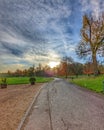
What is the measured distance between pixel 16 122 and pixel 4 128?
875 mm

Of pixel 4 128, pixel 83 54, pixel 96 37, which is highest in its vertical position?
pixel 96 37

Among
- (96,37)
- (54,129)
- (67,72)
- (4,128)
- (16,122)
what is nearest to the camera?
(54,129)

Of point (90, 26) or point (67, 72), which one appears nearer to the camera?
point (90, 26)

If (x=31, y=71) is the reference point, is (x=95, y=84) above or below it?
below

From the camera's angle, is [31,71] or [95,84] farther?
[31,71]

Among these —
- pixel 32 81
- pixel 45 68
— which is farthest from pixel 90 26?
pixel 45 68

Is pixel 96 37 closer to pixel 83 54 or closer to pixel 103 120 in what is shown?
pixel 83 54

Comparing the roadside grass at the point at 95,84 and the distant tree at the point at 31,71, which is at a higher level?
the distant tree at the point at 31,71

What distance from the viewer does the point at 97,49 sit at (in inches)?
1736

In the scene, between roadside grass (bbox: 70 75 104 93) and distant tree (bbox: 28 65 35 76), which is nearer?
roadside grass (bbox: 70 75 104 93)

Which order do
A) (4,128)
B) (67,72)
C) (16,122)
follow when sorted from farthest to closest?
(67,72) < (16,122) < (4,128)

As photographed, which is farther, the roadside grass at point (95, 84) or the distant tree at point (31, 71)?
the distant tree at point (31, 71)

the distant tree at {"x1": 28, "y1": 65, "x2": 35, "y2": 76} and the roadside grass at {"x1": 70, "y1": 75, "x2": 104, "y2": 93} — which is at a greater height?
the distant tree at {"x1": 28, "y1": 65, "x2": 35, "y2": 76}

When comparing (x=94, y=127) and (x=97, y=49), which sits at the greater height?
(x=97, y=49)
